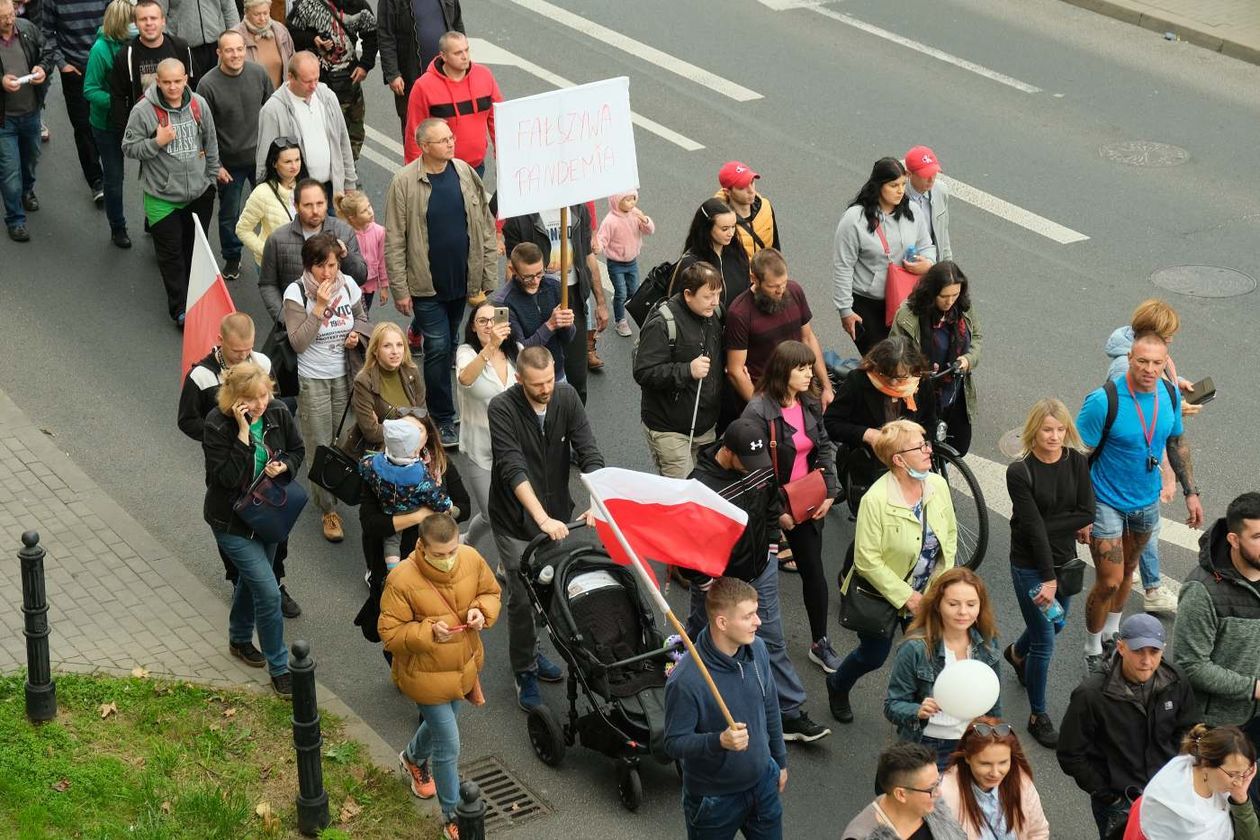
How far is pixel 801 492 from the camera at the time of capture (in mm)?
9617

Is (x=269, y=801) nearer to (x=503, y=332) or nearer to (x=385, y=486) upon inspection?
(x=385, y=486)

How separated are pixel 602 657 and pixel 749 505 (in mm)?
1121

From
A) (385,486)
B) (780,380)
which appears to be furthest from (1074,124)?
(385,486)

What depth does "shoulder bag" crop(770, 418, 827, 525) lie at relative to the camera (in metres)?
9.55

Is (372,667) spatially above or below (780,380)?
below

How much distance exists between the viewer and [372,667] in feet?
32.4

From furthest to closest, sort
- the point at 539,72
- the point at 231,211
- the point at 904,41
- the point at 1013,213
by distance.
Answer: the point at 904,41, the point at 539,72, the point at 1013,213, the point at 231,211

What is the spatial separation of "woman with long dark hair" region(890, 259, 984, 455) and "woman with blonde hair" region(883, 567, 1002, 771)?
3.07 m

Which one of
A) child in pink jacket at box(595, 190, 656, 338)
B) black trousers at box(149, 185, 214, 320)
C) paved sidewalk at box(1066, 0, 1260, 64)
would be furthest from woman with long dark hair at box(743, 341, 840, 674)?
paved sidewalk at box(1066, 0, 1260, 64)

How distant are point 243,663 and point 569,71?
971 cm

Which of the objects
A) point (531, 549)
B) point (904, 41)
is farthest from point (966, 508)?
point (904, 41)

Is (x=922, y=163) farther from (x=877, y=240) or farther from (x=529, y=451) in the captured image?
(x=529, y=451)

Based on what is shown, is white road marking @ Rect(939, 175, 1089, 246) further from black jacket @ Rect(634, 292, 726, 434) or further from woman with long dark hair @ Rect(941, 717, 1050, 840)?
woman with long dark hair @ Rect(941, 717, 1050, 840)

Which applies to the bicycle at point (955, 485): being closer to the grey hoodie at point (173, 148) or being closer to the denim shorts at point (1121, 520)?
the denim shorts at point (1121, 520)
